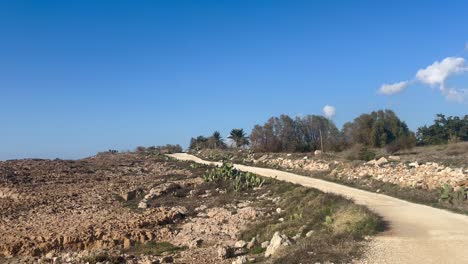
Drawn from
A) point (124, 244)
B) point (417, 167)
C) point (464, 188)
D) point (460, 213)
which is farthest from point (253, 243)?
point (417, 167)

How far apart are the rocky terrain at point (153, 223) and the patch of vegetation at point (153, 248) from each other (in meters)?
0.04

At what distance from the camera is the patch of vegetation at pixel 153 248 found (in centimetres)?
1569

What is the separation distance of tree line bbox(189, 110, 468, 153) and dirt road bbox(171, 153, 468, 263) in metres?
42.9

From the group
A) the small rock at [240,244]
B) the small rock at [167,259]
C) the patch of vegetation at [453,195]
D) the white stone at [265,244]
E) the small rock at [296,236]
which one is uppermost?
the patch of vegetation at [453,195]

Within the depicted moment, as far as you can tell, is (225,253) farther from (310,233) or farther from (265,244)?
(310,233)

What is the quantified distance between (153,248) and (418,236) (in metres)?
8.94

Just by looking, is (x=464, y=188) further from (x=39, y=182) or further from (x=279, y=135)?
(x=279, y=135)

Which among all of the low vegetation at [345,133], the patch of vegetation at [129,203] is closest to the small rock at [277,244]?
the patch of vegetation at [129,203]

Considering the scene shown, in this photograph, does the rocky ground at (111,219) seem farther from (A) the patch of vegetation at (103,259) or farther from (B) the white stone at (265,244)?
(B) the white stone at (265,244)

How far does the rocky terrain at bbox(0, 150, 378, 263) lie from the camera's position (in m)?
14.7

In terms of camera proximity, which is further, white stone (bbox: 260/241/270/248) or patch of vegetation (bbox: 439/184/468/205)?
patch of vegetation (bbox: 439/184/468/205)

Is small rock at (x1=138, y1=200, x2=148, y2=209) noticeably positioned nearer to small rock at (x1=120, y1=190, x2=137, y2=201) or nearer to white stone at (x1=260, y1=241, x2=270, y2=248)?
small rock at (x1=120, y1=190, x2=137, y2=201)

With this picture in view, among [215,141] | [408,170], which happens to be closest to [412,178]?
[408,170]

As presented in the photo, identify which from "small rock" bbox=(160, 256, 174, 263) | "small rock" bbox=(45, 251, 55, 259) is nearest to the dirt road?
"small rock" bbox=(160, 256, 174, 263)
